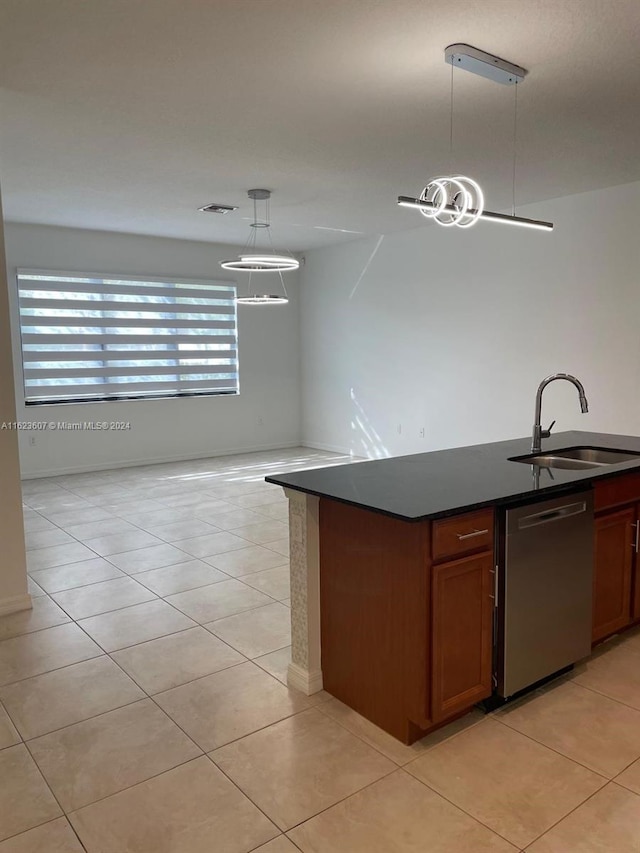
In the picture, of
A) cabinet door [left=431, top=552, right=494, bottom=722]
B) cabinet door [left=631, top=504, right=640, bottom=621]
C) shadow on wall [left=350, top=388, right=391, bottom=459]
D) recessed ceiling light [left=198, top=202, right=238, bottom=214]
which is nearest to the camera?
cabinet door [left=431, top=552, right=494, bottom=722]

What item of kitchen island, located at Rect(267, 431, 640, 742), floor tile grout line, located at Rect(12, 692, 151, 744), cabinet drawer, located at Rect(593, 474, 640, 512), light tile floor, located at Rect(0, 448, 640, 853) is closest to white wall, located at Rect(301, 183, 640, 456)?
cabinet drawer, located at Rect(593, 474, 640, 512)

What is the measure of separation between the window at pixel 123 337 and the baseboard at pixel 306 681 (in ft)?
18.1

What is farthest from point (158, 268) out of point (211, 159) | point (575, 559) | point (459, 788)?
point (459, 788)

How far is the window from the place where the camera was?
277 inches

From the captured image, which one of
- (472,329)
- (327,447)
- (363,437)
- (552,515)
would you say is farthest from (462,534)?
(327,447)

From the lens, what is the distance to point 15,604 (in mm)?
3504

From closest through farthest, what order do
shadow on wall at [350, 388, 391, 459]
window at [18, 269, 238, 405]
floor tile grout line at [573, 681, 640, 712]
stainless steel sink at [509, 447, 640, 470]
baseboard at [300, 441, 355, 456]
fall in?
floor tile grout line at [573, 681, 640, 712]
stainless steel sink at [509, 447, 640, 470]
window at [18, 269, 238, 405]
shadow on wall at [350, 388, 391, 459]
baseboard at [300, 441, 355, 456]

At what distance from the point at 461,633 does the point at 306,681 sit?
741 mm

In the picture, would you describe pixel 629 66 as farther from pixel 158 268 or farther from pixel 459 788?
pixel 158 268

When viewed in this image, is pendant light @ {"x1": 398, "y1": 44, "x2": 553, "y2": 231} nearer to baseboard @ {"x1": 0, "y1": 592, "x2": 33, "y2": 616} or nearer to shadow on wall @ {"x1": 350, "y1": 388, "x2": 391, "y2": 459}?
baseboard @ {"x1": 0, "y1": 592, "x2": 33, "y2": 616}

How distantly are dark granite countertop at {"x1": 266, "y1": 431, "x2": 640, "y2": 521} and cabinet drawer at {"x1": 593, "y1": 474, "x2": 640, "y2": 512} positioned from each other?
0.05 metres

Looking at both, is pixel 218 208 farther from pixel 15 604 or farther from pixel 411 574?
pixel 411 574

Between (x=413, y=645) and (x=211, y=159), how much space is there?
358 centimetres

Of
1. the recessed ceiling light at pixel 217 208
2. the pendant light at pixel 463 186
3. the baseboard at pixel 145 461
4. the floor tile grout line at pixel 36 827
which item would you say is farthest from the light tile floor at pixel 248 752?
the baseboard at pixel 145 461
